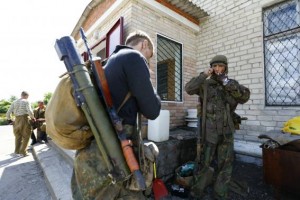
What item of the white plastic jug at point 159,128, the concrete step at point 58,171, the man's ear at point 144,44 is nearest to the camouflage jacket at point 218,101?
the white plastic jug at point 159,128

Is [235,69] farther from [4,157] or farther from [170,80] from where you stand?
[4,157]

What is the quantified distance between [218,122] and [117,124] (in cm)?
207

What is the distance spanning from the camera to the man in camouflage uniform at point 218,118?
2.76 metres

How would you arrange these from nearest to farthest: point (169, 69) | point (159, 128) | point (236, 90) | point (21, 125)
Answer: point (236, 90), point (159, 128), point (169, 69), point (21, 125)

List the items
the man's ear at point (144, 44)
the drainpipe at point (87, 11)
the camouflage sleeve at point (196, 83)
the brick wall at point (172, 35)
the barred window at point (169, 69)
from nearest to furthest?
the man's ear at point (144, 44) < the camouflage sleeve at point (196, 83) < the brick wall at point (172, 35) < the barred window at point (169, 69) < the drainpipe at point (87, 11)

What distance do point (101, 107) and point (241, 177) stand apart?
3271mm

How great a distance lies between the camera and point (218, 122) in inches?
112

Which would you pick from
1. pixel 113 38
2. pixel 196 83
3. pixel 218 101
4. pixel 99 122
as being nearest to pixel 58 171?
pixel 113 38

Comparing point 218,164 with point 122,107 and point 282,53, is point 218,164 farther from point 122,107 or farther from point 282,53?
point 282,53

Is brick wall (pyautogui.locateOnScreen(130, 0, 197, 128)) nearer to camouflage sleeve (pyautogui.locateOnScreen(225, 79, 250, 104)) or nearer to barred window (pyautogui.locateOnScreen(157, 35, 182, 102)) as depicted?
barred window (pyautogui.locateOnScreen(157, 35, 182, 102))

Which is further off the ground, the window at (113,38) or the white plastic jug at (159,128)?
the window at (113,38)

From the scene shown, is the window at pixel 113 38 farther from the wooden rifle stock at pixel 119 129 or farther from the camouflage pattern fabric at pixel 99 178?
the camouflage pattern fabric at pixel 99 178

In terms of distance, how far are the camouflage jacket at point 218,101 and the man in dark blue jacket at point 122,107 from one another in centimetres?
171

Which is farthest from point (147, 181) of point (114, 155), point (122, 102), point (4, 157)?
point (4, 157)
